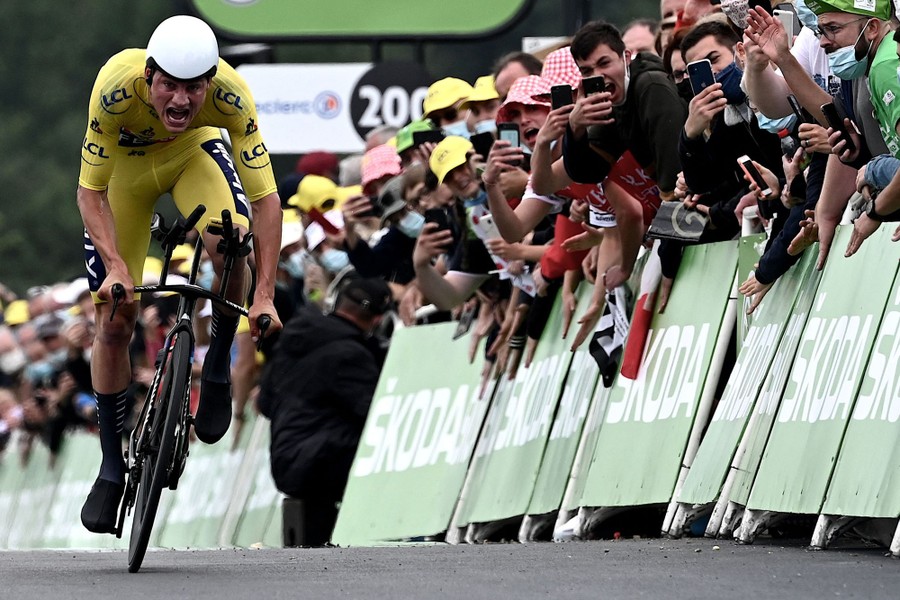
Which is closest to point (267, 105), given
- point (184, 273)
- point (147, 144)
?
point (184, 273)

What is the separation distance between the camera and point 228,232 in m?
9.26

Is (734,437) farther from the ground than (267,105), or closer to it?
farther from the ground

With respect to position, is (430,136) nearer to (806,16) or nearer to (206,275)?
(806,16)

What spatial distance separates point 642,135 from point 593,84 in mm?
452

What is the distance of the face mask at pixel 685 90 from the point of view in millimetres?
10906

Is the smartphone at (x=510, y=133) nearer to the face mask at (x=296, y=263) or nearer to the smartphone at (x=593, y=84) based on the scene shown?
the smartphone at (x=593, y=84)

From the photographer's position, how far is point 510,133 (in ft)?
39.8

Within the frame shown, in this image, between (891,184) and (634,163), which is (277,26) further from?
(891,184)

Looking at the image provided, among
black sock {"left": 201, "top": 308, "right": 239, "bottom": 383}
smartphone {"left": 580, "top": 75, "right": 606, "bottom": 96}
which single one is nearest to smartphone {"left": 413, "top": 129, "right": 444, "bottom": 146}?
smartphone {"left": 580, "top": 75, "right": 606, "bottom": 96}

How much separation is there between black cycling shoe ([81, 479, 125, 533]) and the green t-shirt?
3592mm

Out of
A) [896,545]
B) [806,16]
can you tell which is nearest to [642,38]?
[806,16]

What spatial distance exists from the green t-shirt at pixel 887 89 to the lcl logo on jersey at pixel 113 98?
306 cm

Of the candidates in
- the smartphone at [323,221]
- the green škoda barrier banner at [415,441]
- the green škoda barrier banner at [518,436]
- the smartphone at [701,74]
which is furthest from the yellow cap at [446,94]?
the smartphone at [701,74]

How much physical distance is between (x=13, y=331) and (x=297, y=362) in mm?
9763
